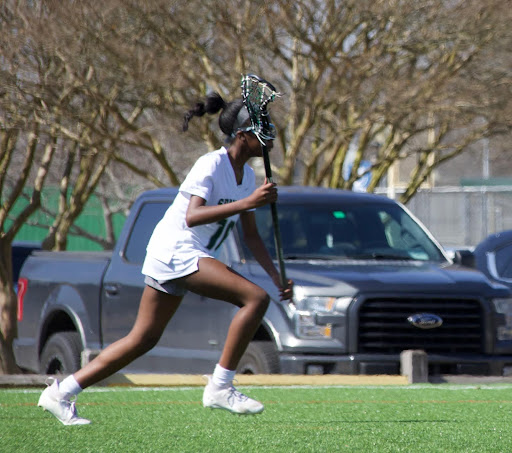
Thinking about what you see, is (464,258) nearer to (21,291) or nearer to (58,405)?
(21,291)

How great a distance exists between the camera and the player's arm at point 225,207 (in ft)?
21.0

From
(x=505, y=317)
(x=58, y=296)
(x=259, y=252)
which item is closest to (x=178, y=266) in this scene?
(x=259, y=252)

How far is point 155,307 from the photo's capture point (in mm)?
6805

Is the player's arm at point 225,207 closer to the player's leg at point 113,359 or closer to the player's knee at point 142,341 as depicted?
the player's leg at point 113,359

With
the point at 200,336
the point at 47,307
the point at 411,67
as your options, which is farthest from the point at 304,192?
the point at 411,67

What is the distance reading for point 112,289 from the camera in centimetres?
1046

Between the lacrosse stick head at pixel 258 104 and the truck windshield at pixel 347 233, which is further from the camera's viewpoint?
the truck windshield at pixel 347 233

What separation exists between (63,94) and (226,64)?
3.27m

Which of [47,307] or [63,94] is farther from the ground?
[63,94]

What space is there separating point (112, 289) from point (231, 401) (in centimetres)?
377

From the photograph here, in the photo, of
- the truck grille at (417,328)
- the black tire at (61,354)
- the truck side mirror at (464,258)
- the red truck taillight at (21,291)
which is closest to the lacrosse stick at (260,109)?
the truck grille at (417,328)

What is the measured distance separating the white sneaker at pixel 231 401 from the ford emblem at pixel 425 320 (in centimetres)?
281

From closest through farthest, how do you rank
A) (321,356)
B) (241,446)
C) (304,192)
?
(241,446) < (321,356) < (304,192)

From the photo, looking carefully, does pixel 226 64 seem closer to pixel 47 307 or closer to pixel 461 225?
pixel 47 307
